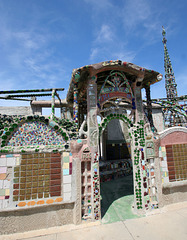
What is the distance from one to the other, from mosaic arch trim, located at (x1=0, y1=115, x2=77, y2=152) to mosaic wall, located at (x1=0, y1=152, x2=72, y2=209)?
38 cm

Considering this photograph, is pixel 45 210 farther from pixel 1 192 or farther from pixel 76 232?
pixel 1 192

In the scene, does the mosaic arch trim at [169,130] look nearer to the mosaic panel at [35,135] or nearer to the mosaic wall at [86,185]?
the mosaic wall at [86,185]

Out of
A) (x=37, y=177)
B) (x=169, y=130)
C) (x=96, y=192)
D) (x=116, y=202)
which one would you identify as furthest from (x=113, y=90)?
(x=116, y=202)

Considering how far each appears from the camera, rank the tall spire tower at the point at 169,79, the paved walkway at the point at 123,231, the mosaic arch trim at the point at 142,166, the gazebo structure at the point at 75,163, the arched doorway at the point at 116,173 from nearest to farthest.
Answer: the paved walkway at the point at 123,231, the gazebo structure at the point at 75,163, the mosaic arch trim at the point at 142,166, the arched doorway at the point at 116,173, the tall spire tower at the point at 169,79

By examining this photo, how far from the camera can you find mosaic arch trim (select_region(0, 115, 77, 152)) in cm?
547

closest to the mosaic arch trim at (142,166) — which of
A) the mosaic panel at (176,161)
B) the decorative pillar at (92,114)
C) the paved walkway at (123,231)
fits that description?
the decorative pillar at (92,114)

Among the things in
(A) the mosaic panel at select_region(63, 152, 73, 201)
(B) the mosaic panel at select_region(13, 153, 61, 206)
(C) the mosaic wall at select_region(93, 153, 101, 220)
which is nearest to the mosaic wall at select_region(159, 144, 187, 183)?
(C) the mosaic wall at select_region(93, 153, 101, 220)

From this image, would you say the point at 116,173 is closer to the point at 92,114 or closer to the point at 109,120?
Result: the point at 109,120

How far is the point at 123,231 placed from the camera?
5188 millimetres

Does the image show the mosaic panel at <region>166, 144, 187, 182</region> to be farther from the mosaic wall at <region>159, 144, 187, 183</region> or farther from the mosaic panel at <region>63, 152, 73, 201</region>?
the mosaic panel at <region>63, 152, 73, 201</region>

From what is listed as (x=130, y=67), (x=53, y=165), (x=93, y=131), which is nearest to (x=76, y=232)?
(x=53, y=165)

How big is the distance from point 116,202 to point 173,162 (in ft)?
11.4

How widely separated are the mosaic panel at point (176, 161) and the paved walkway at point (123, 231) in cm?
172

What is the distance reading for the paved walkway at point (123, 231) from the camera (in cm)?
491
